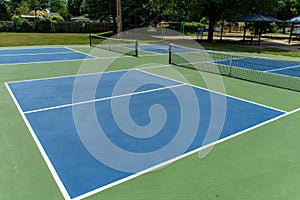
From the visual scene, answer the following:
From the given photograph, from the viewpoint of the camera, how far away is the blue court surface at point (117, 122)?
4.14 m

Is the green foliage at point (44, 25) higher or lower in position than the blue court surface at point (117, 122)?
higher

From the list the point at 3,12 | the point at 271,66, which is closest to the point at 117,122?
the point at 271,66

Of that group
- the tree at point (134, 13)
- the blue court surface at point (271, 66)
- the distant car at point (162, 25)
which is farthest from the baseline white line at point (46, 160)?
the distant car at point (162, 25)

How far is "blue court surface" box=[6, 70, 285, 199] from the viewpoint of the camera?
414 cm

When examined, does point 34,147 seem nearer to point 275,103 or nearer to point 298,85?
point 275,103

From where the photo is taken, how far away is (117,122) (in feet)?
19.4

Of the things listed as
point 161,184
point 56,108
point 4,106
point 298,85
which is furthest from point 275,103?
point 4,106

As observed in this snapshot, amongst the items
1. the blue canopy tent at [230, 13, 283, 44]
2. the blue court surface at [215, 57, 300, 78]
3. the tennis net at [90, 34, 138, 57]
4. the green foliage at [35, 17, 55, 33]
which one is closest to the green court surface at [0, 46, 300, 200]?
the blue court surface at [215, 57, 300, 78]

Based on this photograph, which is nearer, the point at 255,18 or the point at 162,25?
the point at 255,18

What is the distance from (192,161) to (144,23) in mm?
32443

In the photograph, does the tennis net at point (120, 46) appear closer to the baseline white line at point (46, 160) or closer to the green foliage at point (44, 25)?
the baseline white line at point (46, 160)

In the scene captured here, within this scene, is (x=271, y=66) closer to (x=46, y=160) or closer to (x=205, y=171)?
(x=205, y=171)

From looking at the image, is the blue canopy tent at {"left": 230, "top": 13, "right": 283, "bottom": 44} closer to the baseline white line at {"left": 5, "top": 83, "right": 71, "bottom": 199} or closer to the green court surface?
the green court surface

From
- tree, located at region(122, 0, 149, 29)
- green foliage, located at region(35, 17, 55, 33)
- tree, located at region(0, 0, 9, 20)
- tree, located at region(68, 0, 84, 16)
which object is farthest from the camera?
tree, located at region(68, 0, 84, 16)
